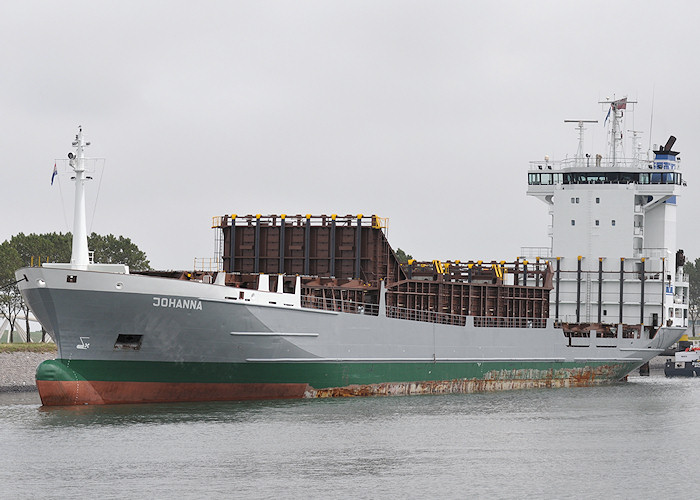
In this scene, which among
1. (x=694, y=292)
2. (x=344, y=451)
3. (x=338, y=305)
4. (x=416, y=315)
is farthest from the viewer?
(x=694, y=292)

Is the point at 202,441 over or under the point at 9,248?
under

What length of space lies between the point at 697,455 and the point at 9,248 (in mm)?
53053

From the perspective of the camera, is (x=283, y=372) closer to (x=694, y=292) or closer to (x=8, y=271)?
(x=8, y=271)

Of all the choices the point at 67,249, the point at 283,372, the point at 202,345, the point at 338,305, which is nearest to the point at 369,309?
the point at 338,305

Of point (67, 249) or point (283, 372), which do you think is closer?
point (283, 372)

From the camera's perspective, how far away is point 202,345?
124 ft

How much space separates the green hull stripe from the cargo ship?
0.17 feet

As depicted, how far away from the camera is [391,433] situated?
31969 mm

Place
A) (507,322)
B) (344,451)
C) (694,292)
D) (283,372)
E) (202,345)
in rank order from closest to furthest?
(344,451), (202,345), (283,372), (507,322), (694,292)

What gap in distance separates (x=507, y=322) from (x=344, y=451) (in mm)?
25542

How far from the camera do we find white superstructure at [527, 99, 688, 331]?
5778cm

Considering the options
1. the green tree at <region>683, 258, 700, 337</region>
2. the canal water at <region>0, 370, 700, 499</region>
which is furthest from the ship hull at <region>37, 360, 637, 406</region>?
the green tree at <region>683, 258, 700, 337</region>

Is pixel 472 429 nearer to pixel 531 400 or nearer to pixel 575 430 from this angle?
pixel 575 430

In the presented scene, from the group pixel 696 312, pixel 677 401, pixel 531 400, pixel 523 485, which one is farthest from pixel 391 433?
pixel 696 312
